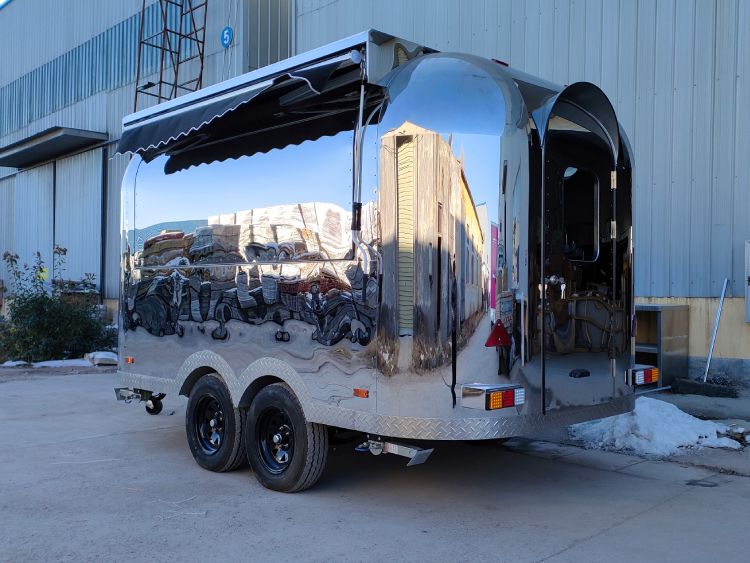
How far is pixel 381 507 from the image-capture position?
576 cm

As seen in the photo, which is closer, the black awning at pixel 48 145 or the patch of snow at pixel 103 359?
the patch of snow at pixel 103 359

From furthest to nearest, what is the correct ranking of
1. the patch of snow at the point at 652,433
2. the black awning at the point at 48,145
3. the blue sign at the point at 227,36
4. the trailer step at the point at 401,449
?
the black awning at the point at 48,145
the blue sign at the point at 227,36
the patch of snow at the point at 652,433
the trailer step at the point at 401,449

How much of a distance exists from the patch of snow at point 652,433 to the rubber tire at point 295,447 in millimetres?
3232

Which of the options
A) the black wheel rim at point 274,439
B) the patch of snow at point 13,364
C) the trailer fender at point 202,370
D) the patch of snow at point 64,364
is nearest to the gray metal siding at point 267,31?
the patch of snow at point 64,364

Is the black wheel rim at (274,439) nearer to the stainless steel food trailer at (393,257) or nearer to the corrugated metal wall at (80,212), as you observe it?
the stainless steel food trailer at (393,257)

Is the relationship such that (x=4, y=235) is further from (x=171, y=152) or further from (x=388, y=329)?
(x=388, y=329)

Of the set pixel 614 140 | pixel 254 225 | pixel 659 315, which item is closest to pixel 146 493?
pixel 254 225

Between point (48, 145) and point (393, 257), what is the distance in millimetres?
23820

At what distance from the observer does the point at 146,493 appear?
622 centimetres

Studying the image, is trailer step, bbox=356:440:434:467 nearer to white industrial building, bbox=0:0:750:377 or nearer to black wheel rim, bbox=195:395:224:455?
black wheel rim, bbox=195:395:224:455

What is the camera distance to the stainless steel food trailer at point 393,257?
16.9 feet

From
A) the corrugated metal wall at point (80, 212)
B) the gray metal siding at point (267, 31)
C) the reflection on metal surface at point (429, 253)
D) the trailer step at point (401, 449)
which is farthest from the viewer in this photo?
the corrugated metal wall at point (80, 212)

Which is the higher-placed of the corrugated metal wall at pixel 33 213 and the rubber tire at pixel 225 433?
the corrugated metal wall at pixel 33 213

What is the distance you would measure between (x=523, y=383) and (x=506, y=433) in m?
0.37
